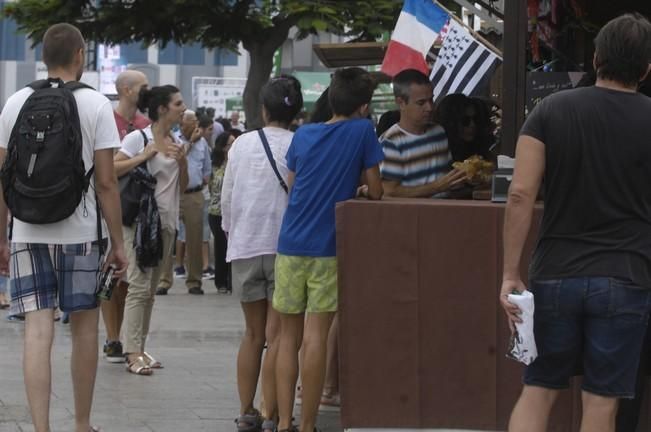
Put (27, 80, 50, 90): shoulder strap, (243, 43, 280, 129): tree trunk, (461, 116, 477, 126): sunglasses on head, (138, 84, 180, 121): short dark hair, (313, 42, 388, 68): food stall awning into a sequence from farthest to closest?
(243, 43, 280, 129): tree trunk
(313, 42, 388, 68): food stall awning
(138, 84, 180, 121): short dark hair
(461, 116, 477, 126): sunglasses on head
(27, 80, 50, 90): shoulder strap

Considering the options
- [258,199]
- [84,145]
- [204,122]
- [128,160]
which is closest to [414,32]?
[258,199]

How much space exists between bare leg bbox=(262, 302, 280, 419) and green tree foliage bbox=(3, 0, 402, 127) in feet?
31.9

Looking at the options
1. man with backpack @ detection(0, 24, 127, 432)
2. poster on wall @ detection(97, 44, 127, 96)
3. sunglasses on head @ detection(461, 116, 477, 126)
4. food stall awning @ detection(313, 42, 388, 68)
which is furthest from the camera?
poster on wall @ detection(97, 44, 127, 96)

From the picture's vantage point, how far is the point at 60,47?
258 inches

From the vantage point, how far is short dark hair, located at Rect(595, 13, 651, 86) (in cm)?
495

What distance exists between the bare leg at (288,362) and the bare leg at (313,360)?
0.31ft

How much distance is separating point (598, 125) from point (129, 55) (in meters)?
36.8

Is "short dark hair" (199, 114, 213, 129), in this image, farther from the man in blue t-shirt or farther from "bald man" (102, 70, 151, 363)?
the man in blue t-shirt

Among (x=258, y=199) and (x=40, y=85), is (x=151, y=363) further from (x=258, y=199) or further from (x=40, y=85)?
(x=40, y=85)

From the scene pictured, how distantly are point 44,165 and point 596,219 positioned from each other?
8.38 ft

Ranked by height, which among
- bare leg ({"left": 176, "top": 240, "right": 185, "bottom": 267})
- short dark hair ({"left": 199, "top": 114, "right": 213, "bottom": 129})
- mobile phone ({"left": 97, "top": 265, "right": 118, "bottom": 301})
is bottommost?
bare leg ({"left": 176, "top": 240, "right": 185, "bottom": 267})

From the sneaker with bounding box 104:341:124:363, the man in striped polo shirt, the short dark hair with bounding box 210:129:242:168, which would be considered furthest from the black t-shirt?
the short dark hair with bounding box 210:129:242:168

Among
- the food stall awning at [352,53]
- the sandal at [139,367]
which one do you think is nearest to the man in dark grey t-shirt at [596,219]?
the sandal at [139,367]

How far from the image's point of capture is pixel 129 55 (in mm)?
40875
